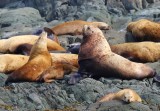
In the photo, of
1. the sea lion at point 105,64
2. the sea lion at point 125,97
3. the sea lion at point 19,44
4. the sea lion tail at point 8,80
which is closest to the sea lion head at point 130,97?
the sea lion at point 125,97

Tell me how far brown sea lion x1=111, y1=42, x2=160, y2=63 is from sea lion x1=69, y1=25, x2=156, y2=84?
124 centimetres

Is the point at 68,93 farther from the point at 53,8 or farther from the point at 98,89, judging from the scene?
the point at 53,8

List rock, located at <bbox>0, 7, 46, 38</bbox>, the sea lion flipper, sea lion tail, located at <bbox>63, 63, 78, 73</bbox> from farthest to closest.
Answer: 1. rock, located at <bbox>0, 7, 46, 38</bbox>
2. sea lion tail, located at <bbox>63, 63, 78, 73</bbox>
3. the sea lion flipper

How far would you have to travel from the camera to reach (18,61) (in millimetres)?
11445

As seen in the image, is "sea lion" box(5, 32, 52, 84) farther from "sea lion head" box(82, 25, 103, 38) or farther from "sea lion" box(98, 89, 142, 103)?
"sea lion" box(98, 89, 142, 103)

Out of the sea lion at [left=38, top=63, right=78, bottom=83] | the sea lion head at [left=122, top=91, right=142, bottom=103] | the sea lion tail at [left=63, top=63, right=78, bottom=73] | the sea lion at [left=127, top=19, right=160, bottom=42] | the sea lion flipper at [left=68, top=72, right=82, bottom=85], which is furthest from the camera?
the sea lion at [left=127, top=19, right=160, bottom=42]

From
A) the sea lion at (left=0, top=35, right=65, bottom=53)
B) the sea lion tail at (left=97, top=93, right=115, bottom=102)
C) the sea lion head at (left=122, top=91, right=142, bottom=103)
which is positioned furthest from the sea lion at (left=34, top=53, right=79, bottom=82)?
the sea lion head at (left=122, top=91, right=142, bottom=103)

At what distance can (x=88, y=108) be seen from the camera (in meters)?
8.06

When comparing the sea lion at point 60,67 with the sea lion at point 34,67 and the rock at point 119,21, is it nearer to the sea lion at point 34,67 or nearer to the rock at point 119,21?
the sea lion at point 34,67

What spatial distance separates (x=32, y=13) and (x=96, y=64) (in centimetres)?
1473

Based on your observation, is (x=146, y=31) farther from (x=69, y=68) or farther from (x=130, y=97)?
(x=130, y=97)

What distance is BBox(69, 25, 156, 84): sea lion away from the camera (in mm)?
10289

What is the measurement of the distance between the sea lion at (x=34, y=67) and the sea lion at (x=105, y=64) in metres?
0.75

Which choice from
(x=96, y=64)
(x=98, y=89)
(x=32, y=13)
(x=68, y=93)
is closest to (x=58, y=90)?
(x=68, y=93)
